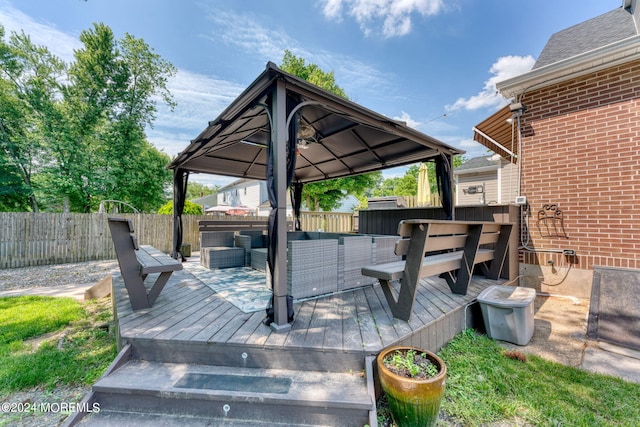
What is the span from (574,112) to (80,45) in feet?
57.9

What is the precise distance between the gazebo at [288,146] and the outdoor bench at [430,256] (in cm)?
100

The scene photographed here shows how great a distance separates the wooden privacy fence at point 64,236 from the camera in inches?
252

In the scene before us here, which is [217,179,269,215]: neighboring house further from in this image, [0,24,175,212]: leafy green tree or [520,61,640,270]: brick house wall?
[520,61,640,270]: brick house wall

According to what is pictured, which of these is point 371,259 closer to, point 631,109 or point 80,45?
point 631,109

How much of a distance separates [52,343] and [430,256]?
430 cm

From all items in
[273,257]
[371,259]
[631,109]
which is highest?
[631,109]

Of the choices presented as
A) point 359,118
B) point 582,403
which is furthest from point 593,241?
point 359,118

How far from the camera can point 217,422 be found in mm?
1515

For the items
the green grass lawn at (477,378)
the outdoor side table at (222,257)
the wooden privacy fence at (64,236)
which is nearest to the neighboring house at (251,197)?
the wooden privacy fence at (64,236)

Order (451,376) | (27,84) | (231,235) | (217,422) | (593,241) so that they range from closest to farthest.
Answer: (217,422) < (451,376) < (593,241) < (231,235) < (27,84)

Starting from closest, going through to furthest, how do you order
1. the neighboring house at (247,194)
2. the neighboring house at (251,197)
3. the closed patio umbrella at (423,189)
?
1. the closed patio umbrella at (423,189)
2. the neighboring house at (251,197)
3. the neighboring house at (247,194)

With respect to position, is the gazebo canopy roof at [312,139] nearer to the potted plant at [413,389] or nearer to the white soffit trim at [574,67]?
the white soffit trim at [574,67]

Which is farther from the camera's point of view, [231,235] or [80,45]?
[80,45]

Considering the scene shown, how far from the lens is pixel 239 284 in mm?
3686
